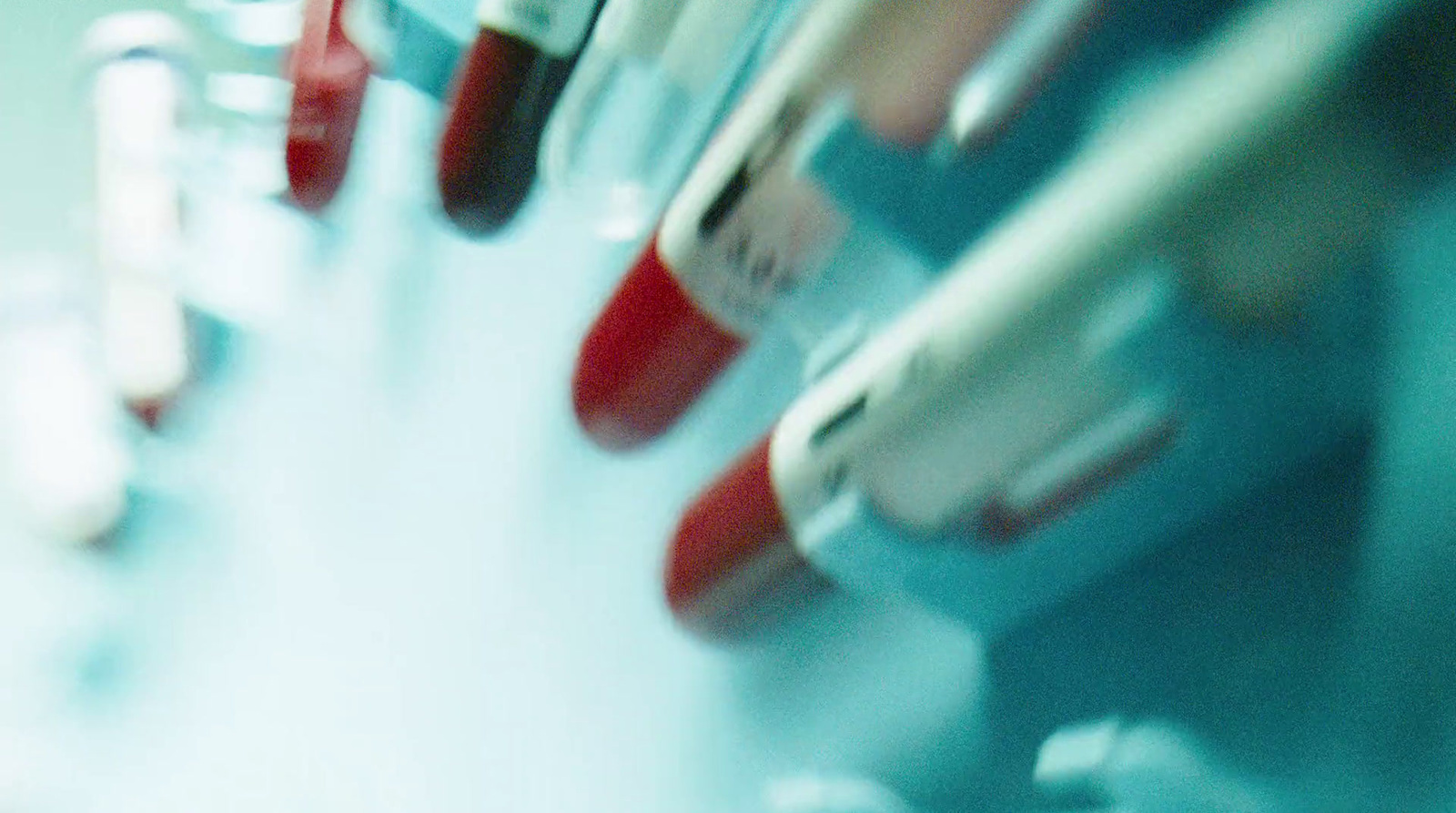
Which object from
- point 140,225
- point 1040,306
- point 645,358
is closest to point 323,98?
point 140,225

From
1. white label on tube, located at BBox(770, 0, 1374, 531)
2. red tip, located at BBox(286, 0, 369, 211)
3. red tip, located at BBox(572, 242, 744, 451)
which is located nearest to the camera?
white label on tube, located at BBox(770, 0, 1374, 531)

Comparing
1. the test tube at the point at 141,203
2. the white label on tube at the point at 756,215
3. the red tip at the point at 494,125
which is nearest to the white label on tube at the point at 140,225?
the test tube at the point at 141,203

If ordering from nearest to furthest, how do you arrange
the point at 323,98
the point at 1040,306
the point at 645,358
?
the point at 1040,306 < the point at 645,358 < the point at 323,98

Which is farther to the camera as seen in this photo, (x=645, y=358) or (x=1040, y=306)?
(x=645, y=358)

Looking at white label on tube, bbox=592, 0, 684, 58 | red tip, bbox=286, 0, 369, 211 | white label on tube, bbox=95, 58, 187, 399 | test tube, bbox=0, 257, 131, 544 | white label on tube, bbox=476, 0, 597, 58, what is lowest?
test tube, bbox=0, 257, 131, 544

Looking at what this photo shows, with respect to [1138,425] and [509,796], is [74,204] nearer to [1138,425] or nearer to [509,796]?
[509,796]

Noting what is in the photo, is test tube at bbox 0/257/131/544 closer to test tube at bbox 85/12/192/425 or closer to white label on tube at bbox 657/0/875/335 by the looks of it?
test tube at bbox 85/12/192/425

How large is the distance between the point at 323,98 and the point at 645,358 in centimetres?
25

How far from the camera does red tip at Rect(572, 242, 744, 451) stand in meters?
0.28

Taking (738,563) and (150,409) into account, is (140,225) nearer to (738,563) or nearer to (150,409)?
(150,409)

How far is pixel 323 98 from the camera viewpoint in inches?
18.7

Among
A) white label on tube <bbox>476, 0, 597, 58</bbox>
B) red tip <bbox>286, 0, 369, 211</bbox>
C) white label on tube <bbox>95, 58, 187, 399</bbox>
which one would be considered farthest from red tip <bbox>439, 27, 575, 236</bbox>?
white label on tube <bbox>95, 58, 187, 399</bbox>

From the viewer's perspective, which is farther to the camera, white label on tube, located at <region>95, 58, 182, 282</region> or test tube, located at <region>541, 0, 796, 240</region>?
white label on tube, located at <region>95, 58, 182, 282</region>

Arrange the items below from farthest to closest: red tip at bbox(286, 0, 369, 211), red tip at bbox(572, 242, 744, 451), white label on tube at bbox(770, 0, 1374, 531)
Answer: red tip at bbox(286, 0, 369, 211) → red tip at bbox(572, 242, 744, 451) → white label on tube at bbox(770, 0, 1374, 531)
